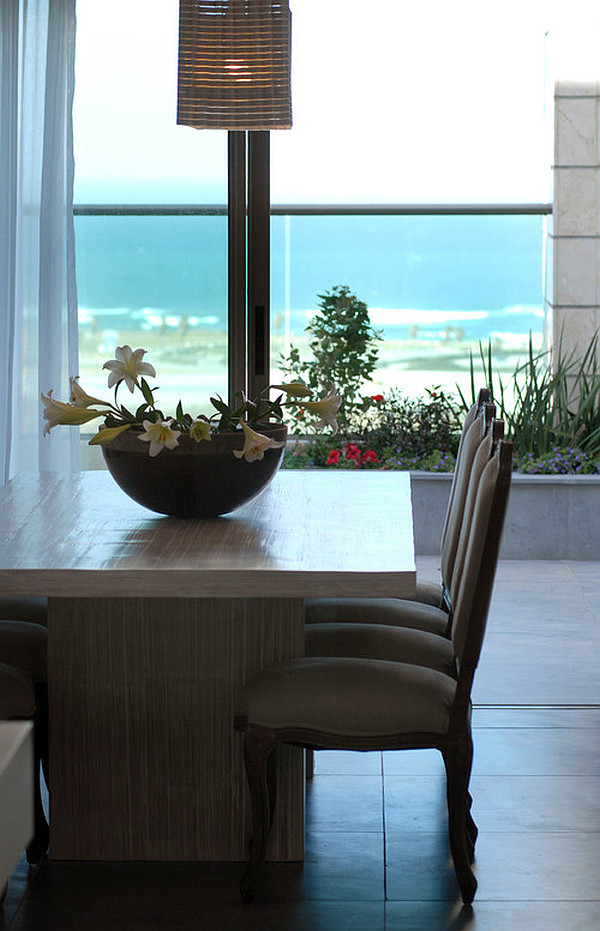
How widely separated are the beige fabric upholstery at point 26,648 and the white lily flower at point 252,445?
64 centimetres

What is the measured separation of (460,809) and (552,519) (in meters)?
3.33

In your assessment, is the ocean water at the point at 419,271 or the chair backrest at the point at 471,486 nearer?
the chair backrest at the point at 471,486

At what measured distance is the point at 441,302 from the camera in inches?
269

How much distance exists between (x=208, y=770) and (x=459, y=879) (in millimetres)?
597

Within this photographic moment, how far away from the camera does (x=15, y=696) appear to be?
2611 mm

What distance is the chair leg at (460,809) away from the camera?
2486 millimetres

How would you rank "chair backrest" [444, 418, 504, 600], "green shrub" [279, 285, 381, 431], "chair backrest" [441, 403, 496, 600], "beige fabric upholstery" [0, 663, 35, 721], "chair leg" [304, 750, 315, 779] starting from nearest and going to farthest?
"beige fabric upholstery" [0, 663, 35, 721] < "chair backrest" [444, 418, 504, 600] < "chair backrest" [441, 403, 496, 600] < "chair leg" [304, 750, 315, 779] < "green shrub" [279, 285, 381, 431]

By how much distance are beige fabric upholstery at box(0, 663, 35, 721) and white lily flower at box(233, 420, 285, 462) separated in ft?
2.17

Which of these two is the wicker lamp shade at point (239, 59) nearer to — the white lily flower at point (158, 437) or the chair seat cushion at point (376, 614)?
the white lily flower at point (158, 437)

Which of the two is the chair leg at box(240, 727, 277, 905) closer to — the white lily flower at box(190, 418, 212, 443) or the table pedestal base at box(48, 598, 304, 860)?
the table pedestal base at box(48, 598, 304, 860)

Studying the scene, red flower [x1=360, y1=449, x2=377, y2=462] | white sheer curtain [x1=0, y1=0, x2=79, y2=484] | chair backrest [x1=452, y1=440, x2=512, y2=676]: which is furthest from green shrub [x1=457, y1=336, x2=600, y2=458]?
chair backrest [x1=452, y1=440, x2=512, y2=676]

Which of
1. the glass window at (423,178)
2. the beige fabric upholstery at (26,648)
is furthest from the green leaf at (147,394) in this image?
the glass window at (423,178)

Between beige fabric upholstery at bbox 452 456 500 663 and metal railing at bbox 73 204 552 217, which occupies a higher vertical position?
metal railing at bbox 73 204 552 217

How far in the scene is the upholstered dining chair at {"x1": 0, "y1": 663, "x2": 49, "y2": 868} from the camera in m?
2.61
